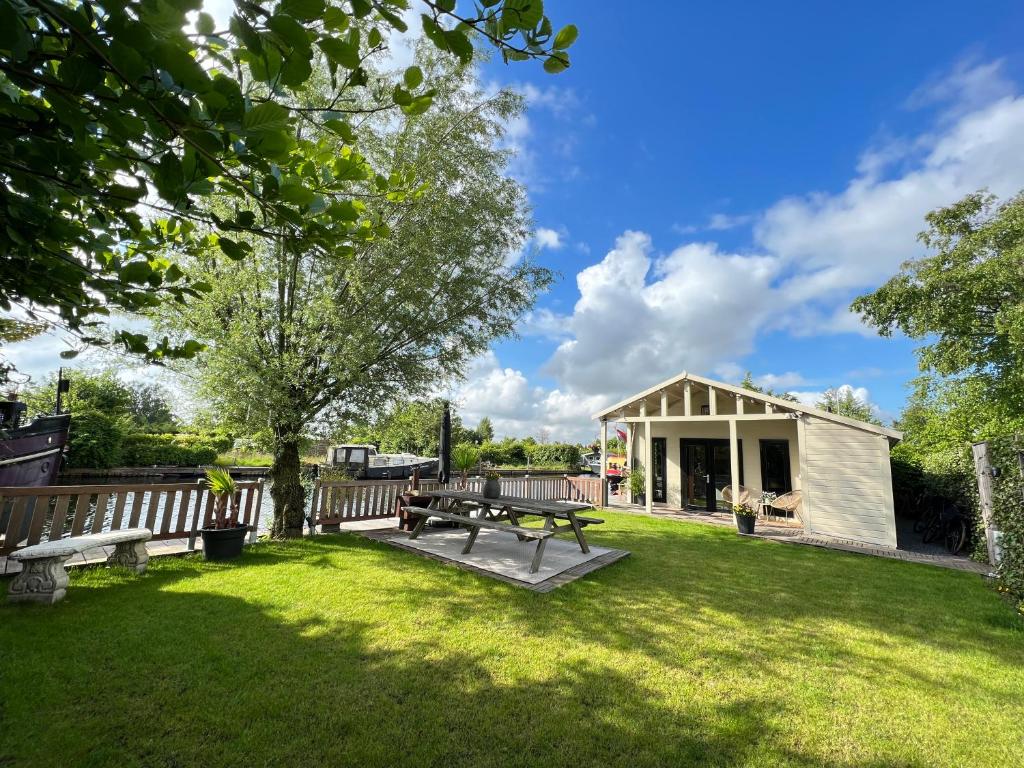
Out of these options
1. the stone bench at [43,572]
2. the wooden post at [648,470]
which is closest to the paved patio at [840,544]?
the wooden post at [648,470]

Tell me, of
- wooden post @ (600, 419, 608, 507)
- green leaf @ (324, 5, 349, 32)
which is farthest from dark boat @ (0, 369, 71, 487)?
wooden post @ (600, 419, 608, 507)

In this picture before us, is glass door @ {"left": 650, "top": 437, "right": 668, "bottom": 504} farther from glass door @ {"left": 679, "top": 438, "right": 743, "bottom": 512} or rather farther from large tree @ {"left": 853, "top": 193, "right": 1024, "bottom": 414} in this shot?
large tree @ {"left": 853, "top": 193, "right": 1024, "bottom": 414}

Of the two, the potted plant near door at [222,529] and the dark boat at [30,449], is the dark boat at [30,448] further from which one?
the potted plant near door at [222,529]

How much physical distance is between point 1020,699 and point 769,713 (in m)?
1.94

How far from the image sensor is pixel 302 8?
3.05ft

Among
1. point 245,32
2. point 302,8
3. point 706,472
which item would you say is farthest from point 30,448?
point 706,472

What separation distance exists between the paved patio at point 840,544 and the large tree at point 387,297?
24.4 feet

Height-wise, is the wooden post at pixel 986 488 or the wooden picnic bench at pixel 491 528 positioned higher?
the wooden post at pixel 986 488

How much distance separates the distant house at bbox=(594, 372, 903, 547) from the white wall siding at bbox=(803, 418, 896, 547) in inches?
0.7

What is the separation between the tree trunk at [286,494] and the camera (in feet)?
23.7

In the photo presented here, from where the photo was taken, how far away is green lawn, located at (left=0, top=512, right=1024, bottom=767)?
2.25 meters

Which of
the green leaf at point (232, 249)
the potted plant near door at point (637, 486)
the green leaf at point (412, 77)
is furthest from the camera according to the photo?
the potted plant near door at point (637, 486)

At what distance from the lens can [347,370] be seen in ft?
20.7

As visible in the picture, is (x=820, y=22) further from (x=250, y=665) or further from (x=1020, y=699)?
(x=250, y=665)
